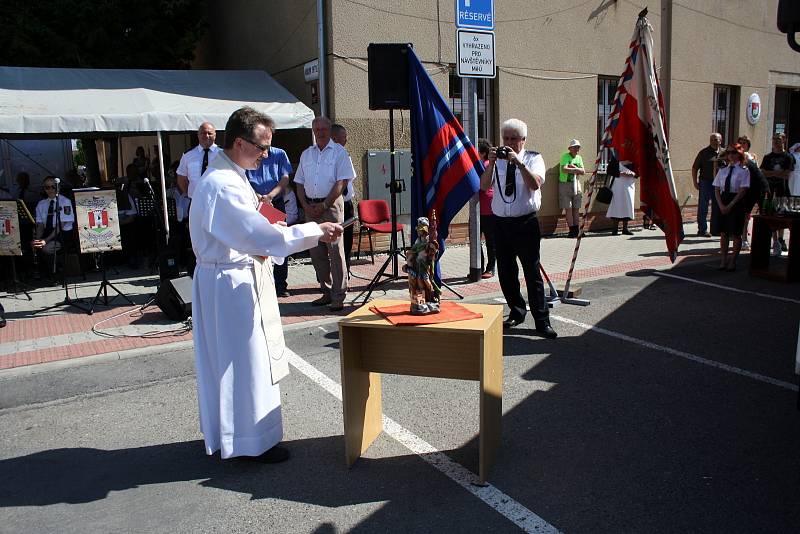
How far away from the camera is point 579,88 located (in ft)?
44.2

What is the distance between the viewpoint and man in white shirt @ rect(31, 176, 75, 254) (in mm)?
9219

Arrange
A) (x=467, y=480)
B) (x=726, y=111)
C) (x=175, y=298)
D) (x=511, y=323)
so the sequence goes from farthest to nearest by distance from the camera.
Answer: (x=726, y=111), (x=175, y=298), (x=511, y=323), (x=467, y=480)

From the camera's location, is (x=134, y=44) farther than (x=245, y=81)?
Yes

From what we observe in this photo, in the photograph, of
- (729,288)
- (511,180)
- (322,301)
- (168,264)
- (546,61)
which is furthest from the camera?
(546,61)

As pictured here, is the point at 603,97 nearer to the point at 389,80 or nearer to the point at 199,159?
the point at 389,80

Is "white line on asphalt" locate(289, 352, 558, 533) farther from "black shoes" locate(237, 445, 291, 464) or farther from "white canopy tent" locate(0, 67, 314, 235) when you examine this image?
"white canopy tent" locate(0, 67, 314, 235)

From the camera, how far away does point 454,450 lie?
161 inches

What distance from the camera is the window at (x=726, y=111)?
639 inches

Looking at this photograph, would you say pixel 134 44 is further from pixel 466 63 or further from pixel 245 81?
pixel 466 63

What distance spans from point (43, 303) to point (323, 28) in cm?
593

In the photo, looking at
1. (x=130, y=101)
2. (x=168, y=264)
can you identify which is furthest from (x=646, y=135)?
(x=130, y=101)

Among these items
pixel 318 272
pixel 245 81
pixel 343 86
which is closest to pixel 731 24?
pixel 343 86

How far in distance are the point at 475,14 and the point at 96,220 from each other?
5.30m

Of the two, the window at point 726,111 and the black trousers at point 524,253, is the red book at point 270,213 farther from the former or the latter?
the window at point 726,111
